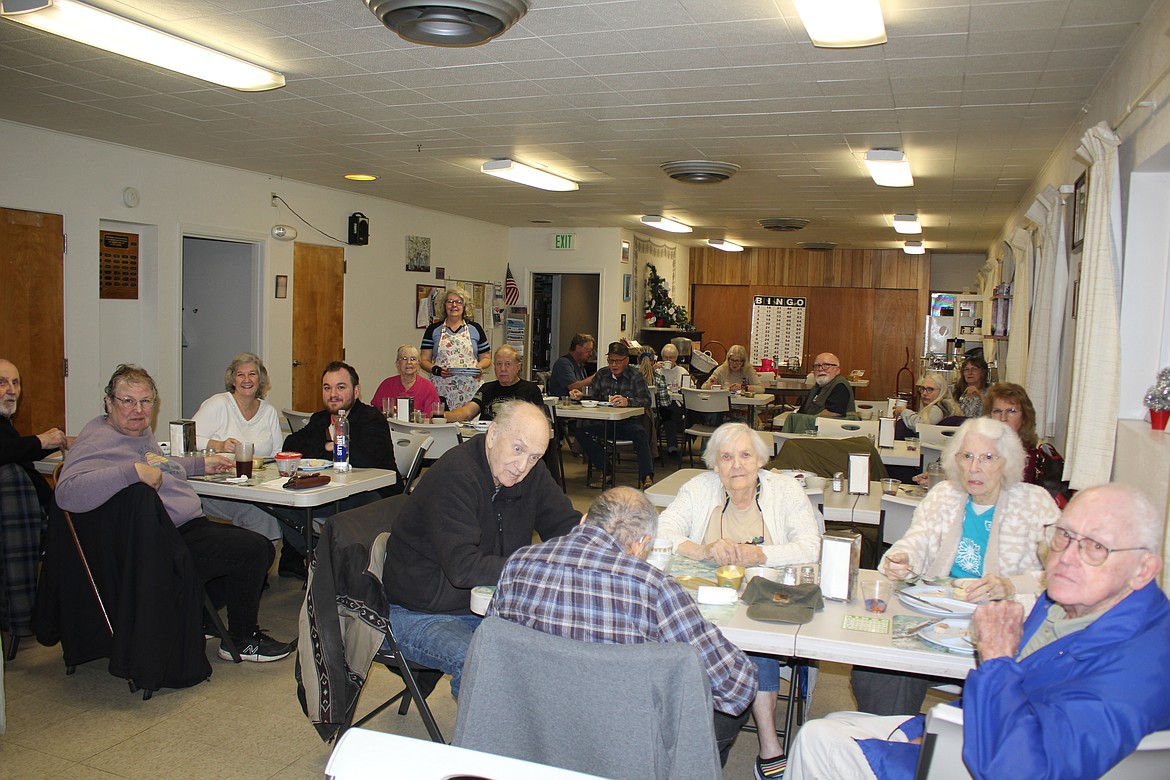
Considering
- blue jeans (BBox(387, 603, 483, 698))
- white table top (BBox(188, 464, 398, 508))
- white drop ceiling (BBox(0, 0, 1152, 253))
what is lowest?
blue jeans (BBox(387, 603, 483, 698))

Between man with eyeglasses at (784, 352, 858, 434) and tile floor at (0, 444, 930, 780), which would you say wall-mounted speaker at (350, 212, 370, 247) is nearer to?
man with eyeglasses at (784, 352, 858, 434)

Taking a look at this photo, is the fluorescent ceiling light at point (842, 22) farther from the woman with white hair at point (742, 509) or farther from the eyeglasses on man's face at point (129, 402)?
the eyeglasses on man's face at point (129, 402)

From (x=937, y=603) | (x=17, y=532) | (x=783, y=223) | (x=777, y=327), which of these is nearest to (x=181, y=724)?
(x=17, y=532)

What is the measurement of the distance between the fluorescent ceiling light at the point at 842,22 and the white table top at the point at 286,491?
2.86m

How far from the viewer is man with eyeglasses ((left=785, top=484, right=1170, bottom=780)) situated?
5.40 feet

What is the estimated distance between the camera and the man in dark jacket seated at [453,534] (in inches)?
114

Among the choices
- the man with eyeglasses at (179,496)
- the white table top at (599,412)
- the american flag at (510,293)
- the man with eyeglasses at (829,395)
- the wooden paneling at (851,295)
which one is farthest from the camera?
the wooden paneling at (851,295)

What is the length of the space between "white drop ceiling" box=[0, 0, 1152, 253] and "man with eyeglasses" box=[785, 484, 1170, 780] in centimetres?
252

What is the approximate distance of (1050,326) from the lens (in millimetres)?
5625

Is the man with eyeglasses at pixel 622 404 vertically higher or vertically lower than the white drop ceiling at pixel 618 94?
lower

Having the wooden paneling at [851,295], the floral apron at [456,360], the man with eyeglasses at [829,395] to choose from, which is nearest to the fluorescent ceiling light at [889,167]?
the man with eyeglasses at [829,395]

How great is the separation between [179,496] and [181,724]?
103 cm

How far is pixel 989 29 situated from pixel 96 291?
650 cm

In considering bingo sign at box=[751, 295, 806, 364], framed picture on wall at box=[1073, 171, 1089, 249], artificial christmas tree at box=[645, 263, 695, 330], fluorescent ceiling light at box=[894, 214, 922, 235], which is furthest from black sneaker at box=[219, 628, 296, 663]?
bingo sign at box=[751, 295, 806, 364]
